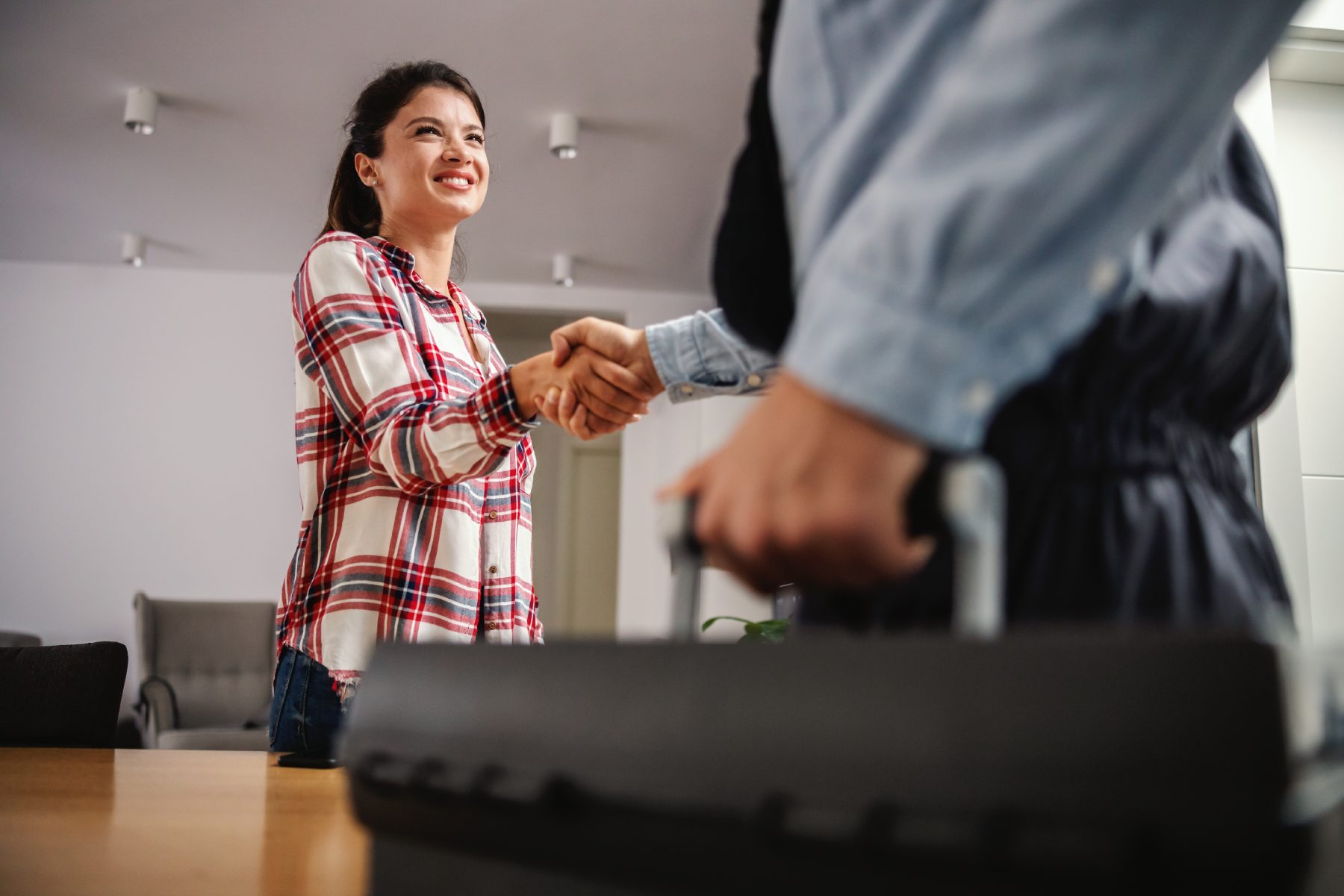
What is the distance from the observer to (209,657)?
5223 mm

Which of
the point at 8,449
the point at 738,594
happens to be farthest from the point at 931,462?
the point at 8,449

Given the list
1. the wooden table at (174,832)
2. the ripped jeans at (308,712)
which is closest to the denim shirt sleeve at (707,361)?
the wooden table at (174,832)

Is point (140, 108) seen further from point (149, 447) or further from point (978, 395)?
point (978, 395)

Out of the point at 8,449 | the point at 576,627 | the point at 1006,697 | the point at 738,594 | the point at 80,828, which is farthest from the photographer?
the point at 576,627

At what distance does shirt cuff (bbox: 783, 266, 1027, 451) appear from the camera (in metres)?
0.26

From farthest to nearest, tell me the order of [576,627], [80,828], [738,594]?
[576,627] < [738,594] < [80,828]

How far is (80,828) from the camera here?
49 centimetres

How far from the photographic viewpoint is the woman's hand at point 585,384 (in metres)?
1.10

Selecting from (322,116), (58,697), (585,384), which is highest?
(322,116)

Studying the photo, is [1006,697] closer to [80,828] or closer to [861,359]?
[861,359]

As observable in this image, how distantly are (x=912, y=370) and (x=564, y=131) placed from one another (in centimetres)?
394

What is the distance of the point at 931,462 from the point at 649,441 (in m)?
5.48

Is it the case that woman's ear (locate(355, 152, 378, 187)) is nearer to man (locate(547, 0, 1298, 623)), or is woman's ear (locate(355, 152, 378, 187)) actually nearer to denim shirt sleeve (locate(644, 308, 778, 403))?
denim shirt sleeve (locate(644, 308, 778, 403))

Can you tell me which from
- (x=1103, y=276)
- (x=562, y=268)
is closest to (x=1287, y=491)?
(x=1103, y=276)
